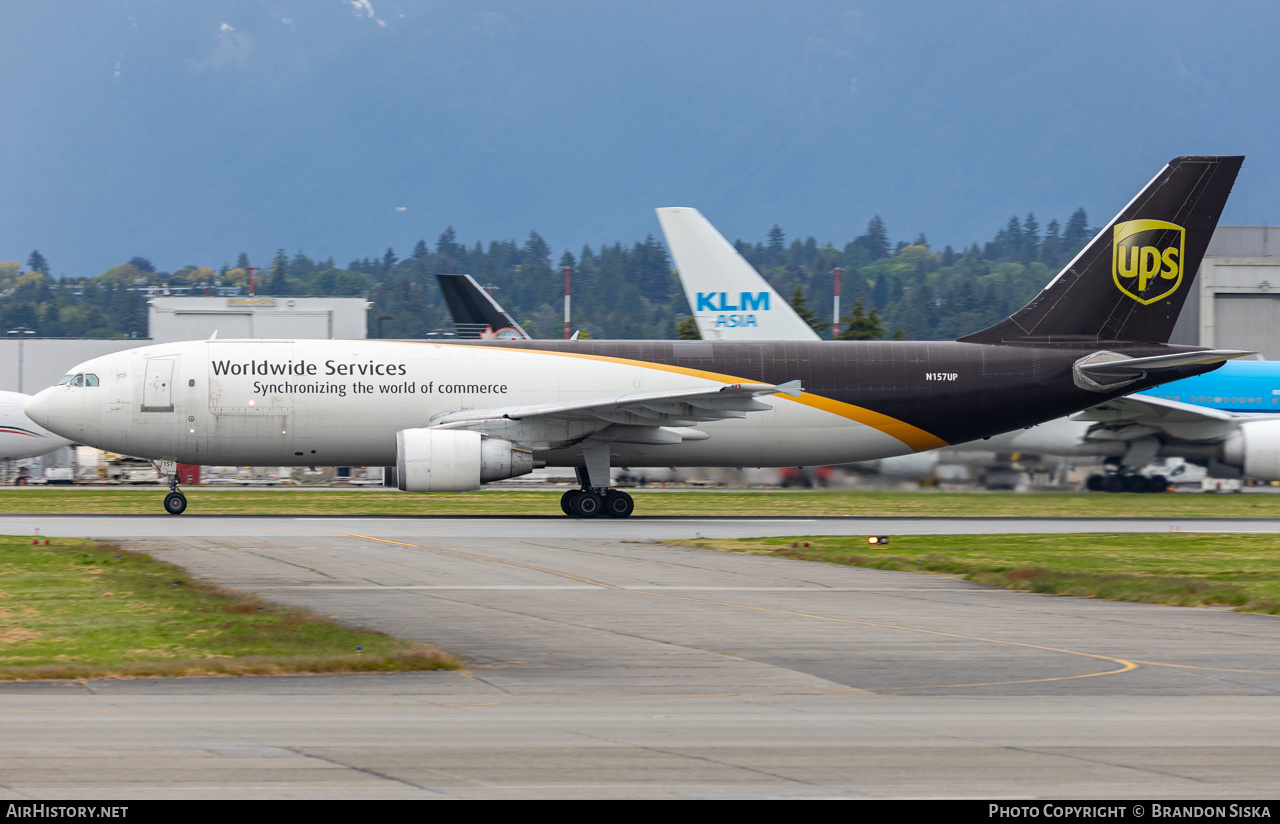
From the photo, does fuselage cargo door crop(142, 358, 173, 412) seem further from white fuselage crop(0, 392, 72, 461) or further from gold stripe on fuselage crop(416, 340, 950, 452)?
white fuselage crop(0, 392, 72, 461)

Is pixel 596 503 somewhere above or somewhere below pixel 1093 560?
above

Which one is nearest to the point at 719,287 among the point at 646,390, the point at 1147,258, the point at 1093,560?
the point at 646,390

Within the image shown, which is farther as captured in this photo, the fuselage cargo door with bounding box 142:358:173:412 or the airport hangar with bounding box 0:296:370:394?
the airport hangar with bounding box 0:296:370:394

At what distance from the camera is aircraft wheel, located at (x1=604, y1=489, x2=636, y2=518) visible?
33.8 meters

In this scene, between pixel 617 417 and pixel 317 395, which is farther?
pixel 317 395

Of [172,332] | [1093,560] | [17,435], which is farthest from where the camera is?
[172,332]

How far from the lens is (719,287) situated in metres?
49.9

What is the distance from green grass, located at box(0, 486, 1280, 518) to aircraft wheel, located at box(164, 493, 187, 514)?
1.04 meters

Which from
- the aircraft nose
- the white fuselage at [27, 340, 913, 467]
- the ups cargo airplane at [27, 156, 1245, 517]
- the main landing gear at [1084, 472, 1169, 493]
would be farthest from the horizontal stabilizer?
the aircraft nose

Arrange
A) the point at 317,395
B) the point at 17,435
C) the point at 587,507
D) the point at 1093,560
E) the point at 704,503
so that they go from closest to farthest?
the point at 1093,560, the point at 317,395, the point at 587,507, the point at 704,503, the point at 17,435

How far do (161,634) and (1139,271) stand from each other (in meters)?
29.2

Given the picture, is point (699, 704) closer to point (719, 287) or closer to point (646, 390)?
point (646, 390)

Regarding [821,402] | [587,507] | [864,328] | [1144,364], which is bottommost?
[587,507]

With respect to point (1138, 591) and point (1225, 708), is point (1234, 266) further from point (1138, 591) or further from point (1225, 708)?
point (1225, 708)
